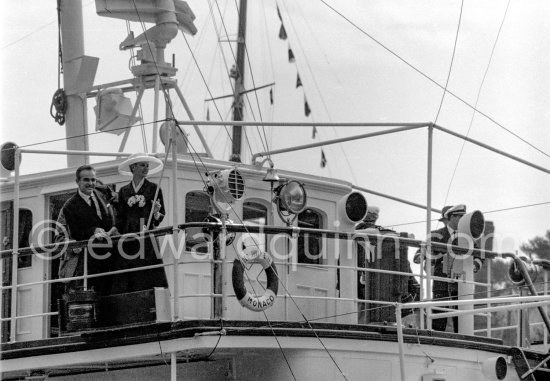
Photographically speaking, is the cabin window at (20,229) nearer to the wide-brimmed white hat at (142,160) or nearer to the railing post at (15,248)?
the railing post at (15,248)

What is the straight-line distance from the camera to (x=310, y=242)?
15352 mm

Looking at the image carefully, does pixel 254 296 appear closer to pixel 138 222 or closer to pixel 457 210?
pixel 138 222

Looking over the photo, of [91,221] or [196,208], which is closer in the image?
[91,221]

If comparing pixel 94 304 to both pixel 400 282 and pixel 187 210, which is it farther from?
pixel 400 282

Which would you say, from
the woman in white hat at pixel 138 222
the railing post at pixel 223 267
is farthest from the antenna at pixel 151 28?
the railing post at pixel 223 267

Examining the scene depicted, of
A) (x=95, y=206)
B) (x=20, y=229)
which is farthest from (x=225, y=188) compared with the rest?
(x=20, y=229)

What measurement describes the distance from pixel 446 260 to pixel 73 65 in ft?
20.1

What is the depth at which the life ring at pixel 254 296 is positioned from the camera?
1239 cm

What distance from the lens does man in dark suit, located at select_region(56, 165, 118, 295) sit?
43.0 feet

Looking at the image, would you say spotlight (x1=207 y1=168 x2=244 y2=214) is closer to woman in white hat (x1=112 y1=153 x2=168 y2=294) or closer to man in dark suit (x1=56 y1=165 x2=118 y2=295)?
woman in white hat (x1=112 y1=153 x2=168 y2=294)

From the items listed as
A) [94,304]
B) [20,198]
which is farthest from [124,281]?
[20,198]

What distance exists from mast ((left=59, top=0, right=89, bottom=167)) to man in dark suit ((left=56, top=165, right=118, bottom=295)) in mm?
3759

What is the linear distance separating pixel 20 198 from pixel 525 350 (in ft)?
21.8

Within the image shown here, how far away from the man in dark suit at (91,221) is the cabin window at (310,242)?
2652mm
